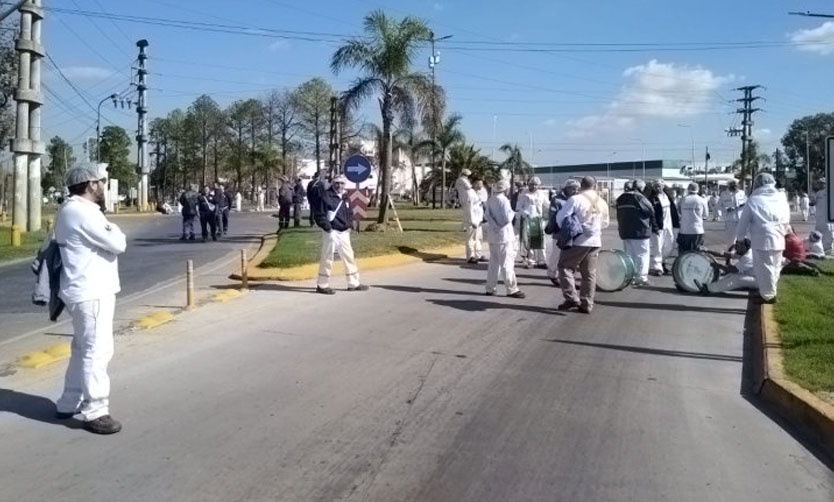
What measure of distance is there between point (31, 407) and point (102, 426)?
1113 millimetres

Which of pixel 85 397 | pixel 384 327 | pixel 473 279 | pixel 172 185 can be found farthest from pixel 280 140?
pixel 85 397

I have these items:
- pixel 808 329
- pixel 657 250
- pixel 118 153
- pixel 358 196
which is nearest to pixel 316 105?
pixel 118 153

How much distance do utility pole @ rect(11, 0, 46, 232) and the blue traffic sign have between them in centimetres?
1377

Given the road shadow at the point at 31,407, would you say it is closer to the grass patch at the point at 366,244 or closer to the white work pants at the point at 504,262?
the white work pants at the point at 504,262

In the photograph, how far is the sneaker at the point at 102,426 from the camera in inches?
247

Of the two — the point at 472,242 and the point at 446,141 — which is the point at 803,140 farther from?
the point at 472,242

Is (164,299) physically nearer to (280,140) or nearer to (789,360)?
(789,360)

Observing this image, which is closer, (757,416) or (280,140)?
(757,416)

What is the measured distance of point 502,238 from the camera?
13.4m

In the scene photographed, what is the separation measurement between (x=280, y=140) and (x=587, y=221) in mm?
60781

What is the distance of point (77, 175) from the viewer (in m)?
6.36

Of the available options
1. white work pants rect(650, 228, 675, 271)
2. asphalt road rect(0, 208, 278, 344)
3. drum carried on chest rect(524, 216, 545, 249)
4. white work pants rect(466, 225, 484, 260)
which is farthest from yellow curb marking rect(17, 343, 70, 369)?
white work pants rect(650, 228, 675, 271)

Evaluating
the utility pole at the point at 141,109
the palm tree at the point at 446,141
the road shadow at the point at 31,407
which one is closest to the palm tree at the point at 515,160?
the palm tree at the point at 446,141

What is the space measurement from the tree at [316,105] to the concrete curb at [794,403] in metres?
56.9
